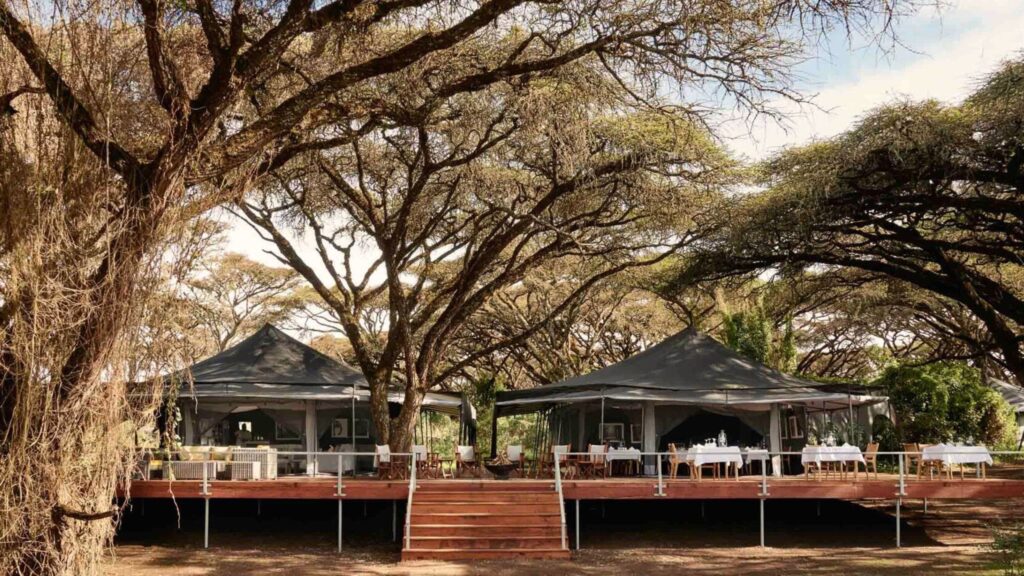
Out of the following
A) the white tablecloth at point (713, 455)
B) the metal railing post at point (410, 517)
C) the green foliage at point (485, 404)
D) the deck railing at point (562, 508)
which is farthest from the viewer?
the green foliage at point (485, 404)

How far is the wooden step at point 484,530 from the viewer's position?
14414 millimetres

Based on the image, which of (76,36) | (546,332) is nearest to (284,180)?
(76,36)

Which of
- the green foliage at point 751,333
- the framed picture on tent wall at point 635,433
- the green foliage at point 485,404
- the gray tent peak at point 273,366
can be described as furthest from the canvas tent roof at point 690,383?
the green foliage at point 751,333

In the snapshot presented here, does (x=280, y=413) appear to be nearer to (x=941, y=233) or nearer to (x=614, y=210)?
(x=614, y=210)

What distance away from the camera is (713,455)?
52.6ft

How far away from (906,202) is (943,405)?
36.5 ft

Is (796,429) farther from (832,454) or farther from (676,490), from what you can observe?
(676,490)

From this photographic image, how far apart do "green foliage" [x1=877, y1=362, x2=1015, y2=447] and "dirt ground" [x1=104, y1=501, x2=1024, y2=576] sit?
6.94 meters

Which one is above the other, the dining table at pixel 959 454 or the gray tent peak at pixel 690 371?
the gray tent peak at pixel 690 371

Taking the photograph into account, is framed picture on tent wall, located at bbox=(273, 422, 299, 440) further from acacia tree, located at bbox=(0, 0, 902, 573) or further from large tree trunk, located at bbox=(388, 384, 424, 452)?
acacia tree, located at bbox=(0, 0, 902, 573)

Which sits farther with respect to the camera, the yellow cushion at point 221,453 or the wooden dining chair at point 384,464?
the wooden dining chair at point 384,464

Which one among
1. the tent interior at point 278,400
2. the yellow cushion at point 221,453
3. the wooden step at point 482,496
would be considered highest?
the tent interior at point 278,400

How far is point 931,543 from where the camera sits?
49.9 ft

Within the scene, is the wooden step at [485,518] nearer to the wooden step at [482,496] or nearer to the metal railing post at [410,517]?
the metal railing post at [410,517]
